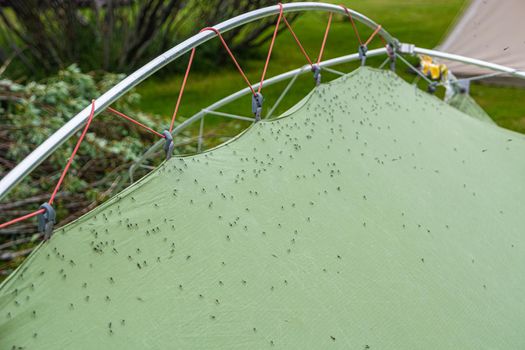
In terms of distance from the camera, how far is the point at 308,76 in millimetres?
7109

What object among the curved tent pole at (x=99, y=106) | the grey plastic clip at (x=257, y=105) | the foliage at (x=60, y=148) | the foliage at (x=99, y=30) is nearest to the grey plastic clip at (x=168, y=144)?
the curved tent pole at (x=99, y=106)

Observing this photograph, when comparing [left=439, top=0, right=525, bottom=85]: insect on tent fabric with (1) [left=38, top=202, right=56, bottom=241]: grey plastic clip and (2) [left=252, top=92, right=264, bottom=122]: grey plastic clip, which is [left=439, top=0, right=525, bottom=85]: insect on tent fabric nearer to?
(2) [left=252, top=92, right=264, bottom=122]: grey plastic clip

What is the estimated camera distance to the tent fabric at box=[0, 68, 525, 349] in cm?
128

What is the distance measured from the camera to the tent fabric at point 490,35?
6.02 m

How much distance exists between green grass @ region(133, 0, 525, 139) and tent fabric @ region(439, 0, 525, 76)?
466mm

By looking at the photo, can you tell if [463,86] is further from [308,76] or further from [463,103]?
[308,76]

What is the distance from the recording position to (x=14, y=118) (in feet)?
11.6

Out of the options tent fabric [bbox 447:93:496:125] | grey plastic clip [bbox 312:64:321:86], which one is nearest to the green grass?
tent fabric [bbox 447:93:496:125]

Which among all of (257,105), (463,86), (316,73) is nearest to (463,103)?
Result: (463,86)

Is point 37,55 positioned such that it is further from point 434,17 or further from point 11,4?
point 434,17

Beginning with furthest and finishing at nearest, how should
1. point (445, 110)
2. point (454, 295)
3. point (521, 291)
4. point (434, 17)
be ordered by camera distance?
point (434, 17)
point (445, 110)
point (521, 291)
point (454, 295)

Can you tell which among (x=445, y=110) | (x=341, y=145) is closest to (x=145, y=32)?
(x=445, y=110)

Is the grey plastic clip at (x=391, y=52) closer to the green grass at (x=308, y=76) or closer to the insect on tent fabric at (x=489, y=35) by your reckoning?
the green grass at (x=308, y=76)

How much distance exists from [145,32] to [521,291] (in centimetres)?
521
